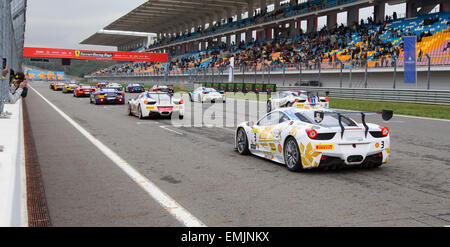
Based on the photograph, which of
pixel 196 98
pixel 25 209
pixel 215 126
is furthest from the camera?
pixel 196 98

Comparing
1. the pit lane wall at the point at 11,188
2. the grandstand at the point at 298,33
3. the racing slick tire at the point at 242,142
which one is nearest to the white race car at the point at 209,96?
the grandstand at the point at 298,33

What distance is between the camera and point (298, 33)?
179 feet

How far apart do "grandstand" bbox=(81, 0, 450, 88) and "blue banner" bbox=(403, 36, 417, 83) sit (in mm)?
865

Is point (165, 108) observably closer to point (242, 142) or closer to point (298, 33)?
point (242, 142)

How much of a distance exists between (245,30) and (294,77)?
24434 mm

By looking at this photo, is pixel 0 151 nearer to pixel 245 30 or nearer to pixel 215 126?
pixel 215 126

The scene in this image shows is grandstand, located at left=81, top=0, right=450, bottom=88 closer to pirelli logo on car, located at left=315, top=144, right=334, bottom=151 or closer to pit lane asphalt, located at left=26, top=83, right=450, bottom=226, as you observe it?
pit lane asphalt, located at left=26, top=83, right=450, bottom=226

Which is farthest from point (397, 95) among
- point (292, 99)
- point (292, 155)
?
point (292, 155)

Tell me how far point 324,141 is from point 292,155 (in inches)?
27.0

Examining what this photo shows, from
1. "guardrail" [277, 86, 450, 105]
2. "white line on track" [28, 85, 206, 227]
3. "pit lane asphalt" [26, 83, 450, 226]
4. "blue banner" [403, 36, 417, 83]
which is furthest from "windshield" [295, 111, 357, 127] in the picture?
"blue banner" [403, 36, 417, 83]

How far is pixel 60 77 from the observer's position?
123688 mm

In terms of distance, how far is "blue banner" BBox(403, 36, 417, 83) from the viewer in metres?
26.3

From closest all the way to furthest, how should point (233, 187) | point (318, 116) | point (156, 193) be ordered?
point (156, 193) < point (233, 187) < point (318, 116)

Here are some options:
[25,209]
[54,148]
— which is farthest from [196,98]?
[25,209]
